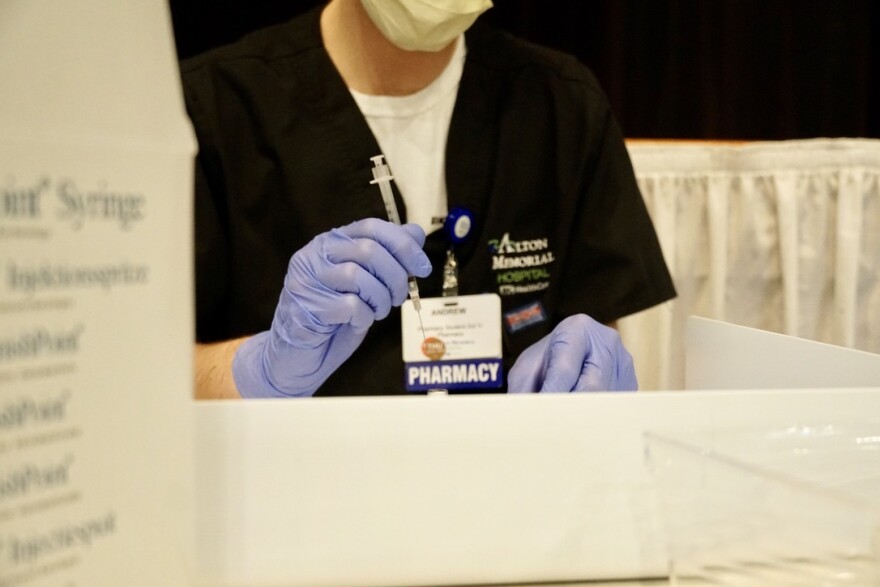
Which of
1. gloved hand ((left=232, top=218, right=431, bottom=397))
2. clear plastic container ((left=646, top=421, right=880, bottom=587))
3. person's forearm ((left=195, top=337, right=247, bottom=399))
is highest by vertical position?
gloved hand ((left=232, top=218, right=431, bottom=397))

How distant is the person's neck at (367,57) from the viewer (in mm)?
988

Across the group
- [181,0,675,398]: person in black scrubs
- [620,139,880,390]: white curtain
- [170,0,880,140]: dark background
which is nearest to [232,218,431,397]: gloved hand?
[181,0,675,398]: person in black scrubs

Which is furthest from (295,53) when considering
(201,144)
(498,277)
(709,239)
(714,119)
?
(714,119)

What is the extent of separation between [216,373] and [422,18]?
506 mm

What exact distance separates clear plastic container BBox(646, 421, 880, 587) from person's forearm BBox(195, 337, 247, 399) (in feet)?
2.00

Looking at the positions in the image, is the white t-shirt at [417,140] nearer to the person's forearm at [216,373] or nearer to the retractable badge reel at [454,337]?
the retractable badge reel at [454,337]

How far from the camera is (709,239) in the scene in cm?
149

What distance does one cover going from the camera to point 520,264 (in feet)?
3.34

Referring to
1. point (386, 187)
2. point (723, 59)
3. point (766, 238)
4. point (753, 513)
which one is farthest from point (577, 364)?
point (723, 59)

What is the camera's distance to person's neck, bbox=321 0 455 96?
3.24ft

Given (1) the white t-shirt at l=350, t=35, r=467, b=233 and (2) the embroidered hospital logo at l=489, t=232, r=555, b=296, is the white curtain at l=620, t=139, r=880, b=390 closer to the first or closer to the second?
(2) the embroidered hospital logo at l=489, t=232, r=555, b=296

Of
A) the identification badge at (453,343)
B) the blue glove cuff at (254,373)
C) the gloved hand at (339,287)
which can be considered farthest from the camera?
the identification badge at (453,343)

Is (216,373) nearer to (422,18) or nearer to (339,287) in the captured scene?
(339,287)

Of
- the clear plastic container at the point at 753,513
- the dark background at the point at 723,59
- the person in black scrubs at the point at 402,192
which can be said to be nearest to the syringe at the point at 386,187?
the person in black scrubs at the point at 402,192
